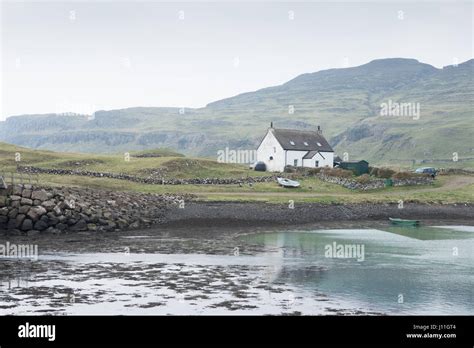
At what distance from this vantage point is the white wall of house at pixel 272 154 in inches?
4091

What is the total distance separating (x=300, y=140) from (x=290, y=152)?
259 inches

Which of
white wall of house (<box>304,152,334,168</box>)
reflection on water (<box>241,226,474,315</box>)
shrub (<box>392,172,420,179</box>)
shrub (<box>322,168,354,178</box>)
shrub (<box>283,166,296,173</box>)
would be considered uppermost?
white wall of house (<box>304,152,334,168</box>)

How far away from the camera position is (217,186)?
77.6 metres

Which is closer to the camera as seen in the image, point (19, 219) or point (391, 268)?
point (391, 268)

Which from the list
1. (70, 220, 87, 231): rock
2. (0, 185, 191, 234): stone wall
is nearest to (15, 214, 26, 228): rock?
(0, 185, 191, 234): stone wall

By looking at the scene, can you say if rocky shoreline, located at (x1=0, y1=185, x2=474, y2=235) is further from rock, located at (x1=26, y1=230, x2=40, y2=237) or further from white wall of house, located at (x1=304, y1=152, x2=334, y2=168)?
white wall of house, located at (x1=304, y1=152, x2=334, y2=168)

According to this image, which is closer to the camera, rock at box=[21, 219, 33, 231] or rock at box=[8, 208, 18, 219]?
rock at box=[21, 219, 33, 231]

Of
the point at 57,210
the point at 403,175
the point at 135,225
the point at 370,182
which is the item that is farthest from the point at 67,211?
the point at 403,175

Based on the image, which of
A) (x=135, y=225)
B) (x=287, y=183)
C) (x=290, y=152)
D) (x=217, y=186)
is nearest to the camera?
(x=135, y=225)

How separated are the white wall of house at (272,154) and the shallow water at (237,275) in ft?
173

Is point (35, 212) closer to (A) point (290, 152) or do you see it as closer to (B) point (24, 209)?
(B) point (24, 209)

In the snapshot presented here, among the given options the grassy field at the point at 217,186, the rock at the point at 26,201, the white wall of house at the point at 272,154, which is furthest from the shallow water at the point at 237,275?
the white wall of house at the point at 272,154

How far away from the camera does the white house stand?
103906 millimetres
